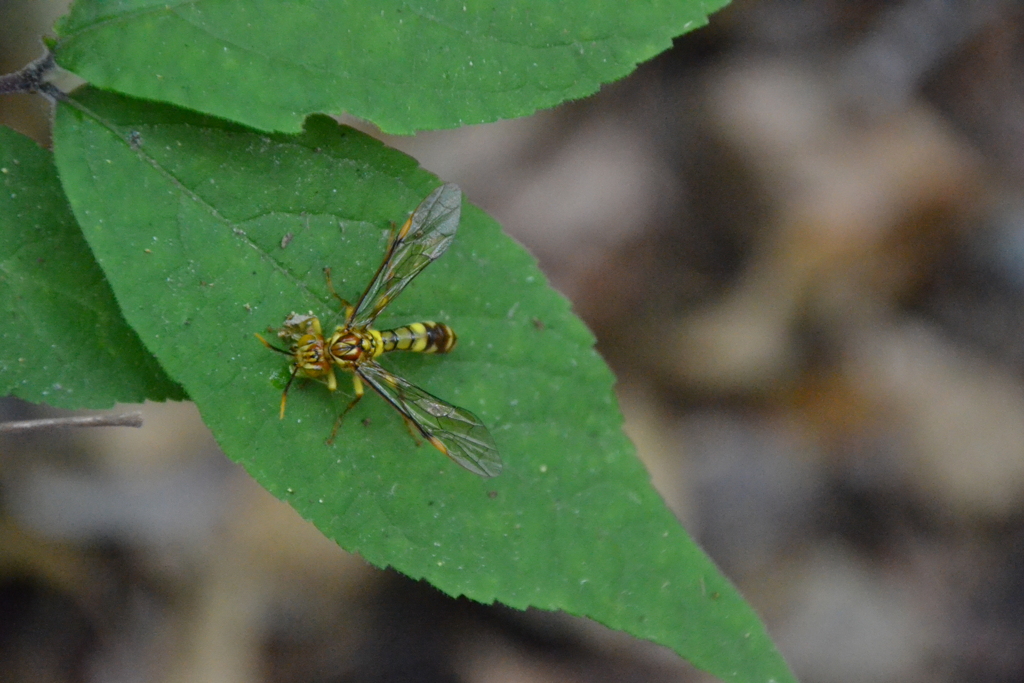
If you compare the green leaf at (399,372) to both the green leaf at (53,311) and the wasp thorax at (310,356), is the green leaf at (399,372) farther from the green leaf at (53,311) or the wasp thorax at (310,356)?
Result: the green leaf at (53,311)

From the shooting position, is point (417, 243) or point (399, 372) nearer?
point (417, 243)

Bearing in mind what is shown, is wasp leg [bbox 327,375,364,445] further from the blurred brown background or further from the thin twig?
the blurred brown background

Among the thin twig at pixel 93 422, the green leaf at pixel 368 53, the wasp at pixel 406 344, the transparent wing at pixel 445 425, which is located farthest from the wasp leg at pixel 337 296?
the thin twig at pixel 93 422

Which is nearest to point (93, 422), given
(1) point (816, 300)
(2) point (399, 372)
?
(2) point (399, 372)

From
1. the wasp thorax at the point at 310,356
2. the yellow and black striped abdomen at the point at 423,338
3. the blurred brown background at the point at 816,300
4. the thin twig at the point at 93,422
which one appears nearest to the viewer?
the thin twig at the point at 93,422

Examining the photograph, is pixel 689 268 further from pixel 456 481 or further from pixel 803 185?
pixel 456 481

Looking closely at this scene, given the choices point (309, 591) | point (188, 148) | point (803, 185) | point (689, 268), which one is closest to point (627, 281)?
point (689, 268)

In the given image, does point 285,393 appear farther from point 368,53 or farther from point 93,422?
point 368,53
